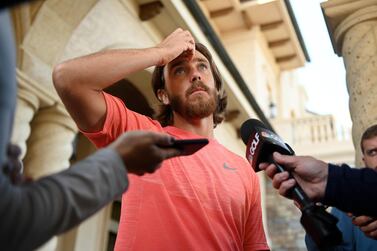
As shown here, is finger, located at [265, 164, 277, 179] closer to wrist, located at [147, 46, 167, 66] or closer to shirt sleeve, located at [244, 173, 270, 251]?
shirt sleeve, located at [244, 173, 270, 251]

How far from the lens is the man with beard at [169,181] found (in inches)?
78.1

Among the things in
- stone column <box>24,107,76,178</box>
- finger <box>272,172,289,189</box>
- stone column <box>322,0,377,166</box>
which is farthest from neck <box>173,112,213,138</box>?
stone column <box>24,107,76,178</box>

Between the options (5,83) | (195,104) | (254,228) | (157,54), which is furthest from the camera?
(195,104)

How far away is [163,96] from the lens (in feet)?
9.02

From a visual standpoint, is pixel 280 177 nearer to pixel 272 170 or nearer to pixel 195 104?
pixel 272 170

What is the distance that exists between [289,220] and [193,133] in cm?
1132

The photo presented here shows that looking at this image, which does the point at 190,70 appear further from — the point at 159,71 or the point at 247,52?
the point at 247,52

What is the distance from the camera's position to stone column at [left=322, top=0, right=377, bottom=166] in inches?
128

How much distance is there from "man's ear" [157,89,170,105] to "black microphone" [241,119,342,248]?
65cm

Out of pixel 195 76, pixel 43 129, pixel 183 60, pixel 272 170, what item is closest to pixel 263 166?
pixel 272 170

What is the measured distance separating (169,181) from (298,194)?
64 centimetres

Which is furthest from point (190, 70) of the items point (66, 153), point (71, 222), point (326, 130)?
point (326, 130)

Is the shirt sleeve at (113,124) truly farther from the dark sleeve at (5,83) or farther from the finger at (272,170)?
the dark sleeve at (5,83)

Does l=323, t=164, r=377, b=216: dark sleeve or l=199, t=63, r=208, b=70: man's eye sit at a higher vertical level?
l=199, t=63, r=208, b=70: man's eye
